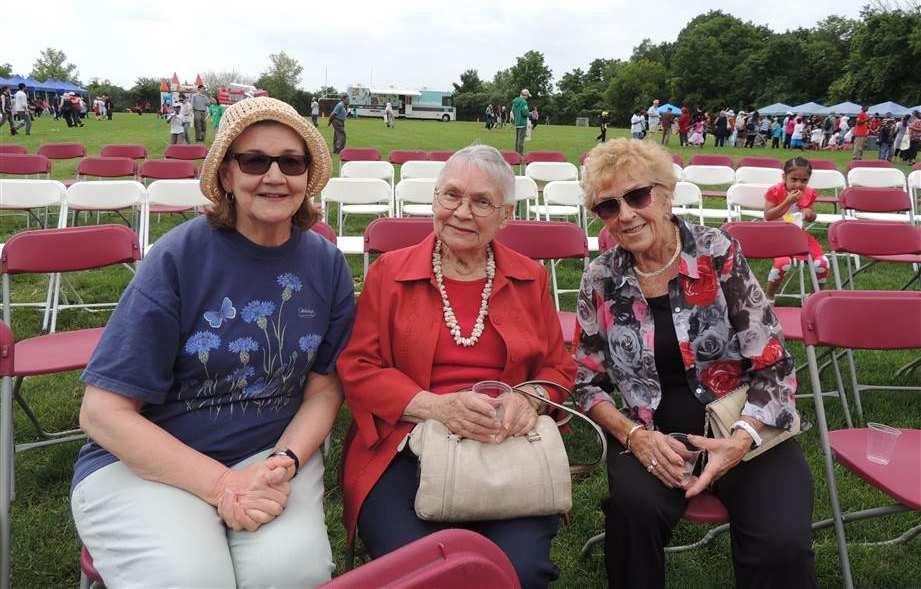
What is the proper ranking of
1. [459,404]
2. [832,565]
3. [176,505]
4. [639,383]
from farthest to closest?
[832,565] → [639,383] → [459,404] → [176,505]

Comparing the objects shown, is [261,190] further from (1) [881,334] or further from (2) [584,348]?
(1) [881,334]

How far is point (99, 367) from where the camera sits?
1.76 m

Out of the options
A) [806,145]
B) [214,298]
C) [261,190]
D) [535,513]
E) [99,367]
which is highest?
[806,145]

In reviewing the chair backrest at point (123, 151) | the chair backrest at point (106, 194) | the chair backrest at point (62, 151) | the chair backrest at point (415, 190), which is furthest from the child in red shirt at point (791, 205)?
the chair backrest at point (62, 151)

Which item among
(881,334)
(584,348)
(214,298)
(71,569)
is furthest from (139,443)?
(881,334)

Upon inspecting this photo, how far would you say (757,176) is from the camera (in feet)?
30.8

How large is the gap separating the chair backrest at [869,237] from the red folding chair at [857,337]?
6.12 ft

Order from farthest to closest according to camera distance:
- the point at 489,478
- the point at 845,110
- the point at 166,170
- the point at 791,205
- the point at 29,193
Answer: the point at 845,110 → the point at 166,170 → the point at 791,205 → the point at 29,193 → the point at 489,478

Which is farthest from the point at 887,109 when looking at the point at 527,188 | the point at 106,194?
the point at 106,194

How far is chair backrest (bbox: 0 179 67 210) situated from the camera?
6.00 meters

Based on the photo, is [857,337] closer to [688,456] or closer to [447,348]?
[688,456]

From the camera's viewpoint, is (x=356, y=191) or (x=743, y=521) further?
(x=356, y=191)

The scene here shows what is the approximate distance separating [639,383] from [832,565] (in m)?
1.37

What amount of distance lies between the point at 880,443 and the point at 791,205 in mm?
→ 4326
